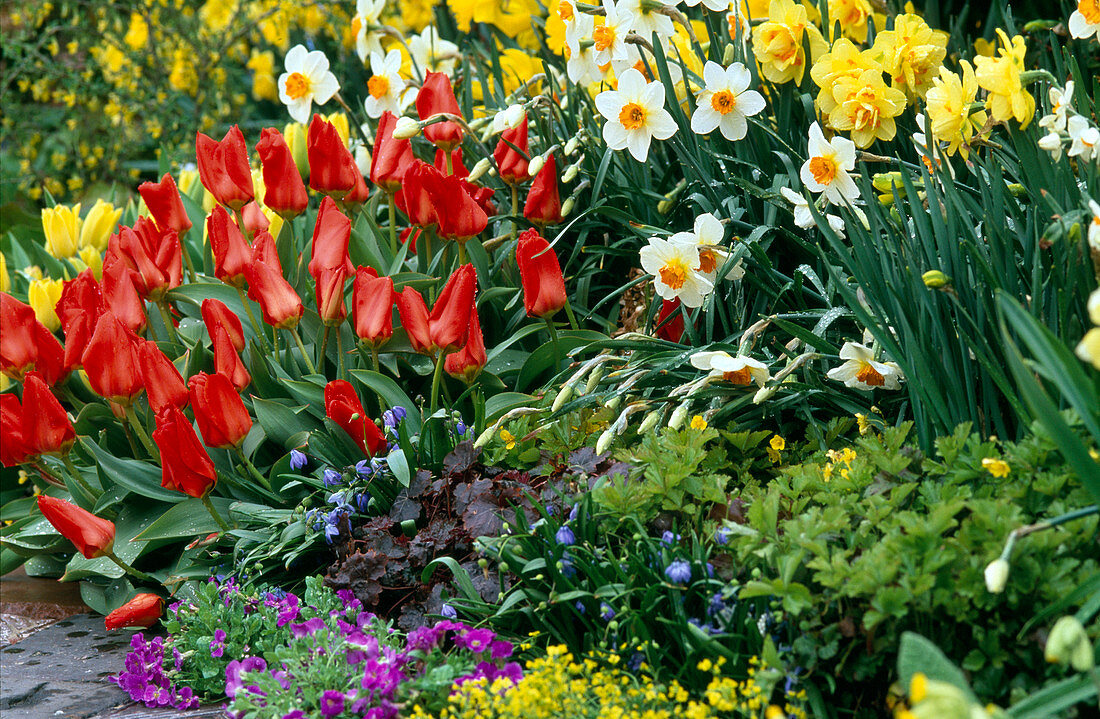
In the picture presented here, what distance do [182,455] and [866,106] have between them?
161 cm

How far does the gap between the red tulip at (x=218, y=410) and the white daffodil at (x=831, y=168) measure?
1261mm

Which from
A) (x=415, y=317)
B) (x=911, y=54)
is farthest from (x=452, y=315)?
(x=911, y=54)

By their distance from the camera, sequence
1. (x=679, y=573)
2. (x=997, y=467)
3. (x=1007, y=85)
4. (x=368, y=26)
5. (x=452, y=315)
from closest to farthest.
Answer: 1. (x=997, y=467)
2. (x=679, y=573)
3. (x=1007, y=85)
4. (x=452, y=315)
5. (x=368, y=26)

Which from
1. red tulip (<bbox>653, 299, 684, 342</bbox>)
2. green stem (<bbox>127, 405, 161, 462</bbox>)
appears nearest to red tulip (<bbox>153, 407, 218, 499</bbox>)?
green stem (<bbox>127, 405, 161, 462</bbox>)

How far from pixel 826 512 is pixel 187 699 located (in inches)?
48.7

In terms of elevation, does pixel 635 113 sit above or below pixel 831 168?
above

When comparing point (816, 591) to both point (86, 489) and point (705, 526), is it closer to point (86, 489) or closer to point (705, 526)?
point (705, 526)

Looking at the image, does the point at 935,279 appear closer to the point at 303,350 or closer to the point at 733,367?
the point at 733,367

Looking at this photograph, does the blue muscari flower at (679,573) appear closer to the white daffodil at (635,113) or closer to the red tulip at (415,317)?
the red tulip at (415,317)

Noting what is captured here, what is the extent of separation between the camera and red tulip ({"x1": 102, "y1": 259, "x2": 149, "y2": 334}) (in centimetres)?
226

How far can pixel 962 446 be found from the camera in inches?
60.9

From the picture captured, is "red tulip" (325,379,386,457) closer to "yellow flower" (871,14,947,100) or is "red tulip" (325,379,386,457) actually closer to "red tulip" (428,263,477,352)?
"red tulip" (428,263,477,352)

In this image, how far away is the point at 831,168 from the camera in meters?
1.99

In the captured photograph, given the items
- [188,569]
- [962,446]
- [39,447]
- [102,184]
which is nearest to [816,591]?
[962,446]
